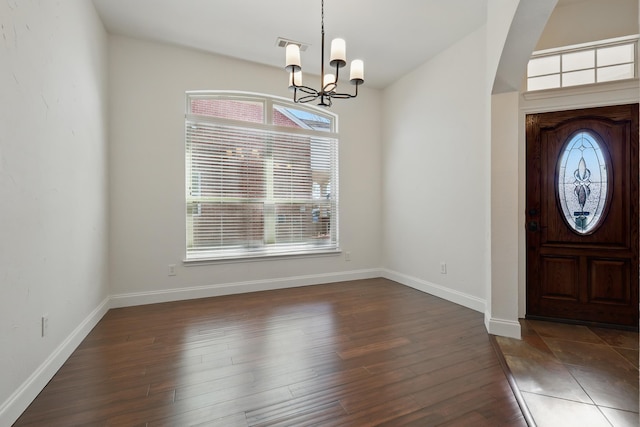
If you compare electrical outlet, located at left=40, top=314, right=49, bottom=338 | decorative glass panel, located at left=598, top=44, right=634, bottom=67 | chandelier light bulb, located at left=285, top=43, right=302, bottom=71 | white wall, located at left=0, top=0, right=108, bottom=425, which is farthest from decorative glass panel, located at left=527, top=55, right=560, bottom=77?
electrical outlet, located at left=40, top=314, right=49, bottom=338

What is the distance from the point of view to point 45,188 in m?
2.00

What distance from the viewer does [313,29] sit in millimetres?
3285

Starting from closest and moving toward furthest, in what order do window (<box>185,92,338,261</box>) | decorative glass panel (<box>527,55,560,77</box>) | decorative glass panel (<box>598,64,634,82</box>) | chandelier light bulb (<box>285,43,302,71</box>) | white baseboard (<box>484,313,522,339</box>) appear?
chandelier light bulb (<box>285,43,302,71</box>) → white baseboard (<box>484,313,522,339</box>) → decorative glass panel (<box>598,64,634,82</box>) → decorative glass panel (<box>527,55,560,77</box>) → window (<box>185,92,338,261</box>)

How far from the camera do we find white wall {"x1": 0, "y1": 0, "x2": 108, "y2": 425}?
161 cm

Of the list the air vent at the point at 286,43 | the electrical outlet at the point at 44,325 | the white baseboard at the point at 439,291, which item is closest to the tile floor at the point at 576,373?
the white baseboard at the point at 439,291

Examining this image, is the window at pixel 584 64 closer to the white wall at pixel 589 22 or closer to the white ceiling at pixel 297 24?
the white wall at pixel 589 22

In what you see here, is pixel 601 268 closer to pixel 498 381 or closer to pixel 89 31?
pixel 498 381

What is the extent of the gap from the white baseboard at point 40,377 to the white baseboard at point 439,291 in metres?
3.80

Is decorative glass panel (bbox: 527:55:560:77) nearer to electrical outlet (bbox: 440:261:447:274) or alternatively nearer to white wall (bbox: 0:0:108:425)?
electrical outlet (bbox: 440:261:447:274)

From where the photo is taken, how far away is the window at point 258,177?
3.91 meters

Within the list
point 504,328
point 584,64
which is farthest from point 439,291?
point 584,64

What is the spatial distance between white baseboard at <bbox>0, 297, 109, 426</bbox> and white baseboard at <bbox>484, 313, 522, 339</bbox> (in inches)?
132

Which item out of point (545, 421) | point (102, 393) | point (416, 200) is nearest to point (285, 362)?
point (102, 393)

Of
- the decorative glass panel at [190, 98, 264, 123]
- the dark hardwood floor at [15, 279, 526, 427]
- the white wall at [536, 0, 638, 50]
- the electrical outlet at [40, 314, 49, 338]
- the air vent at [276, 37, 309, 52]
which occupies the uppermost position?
the air vent at [276, 37, 309, 52]
